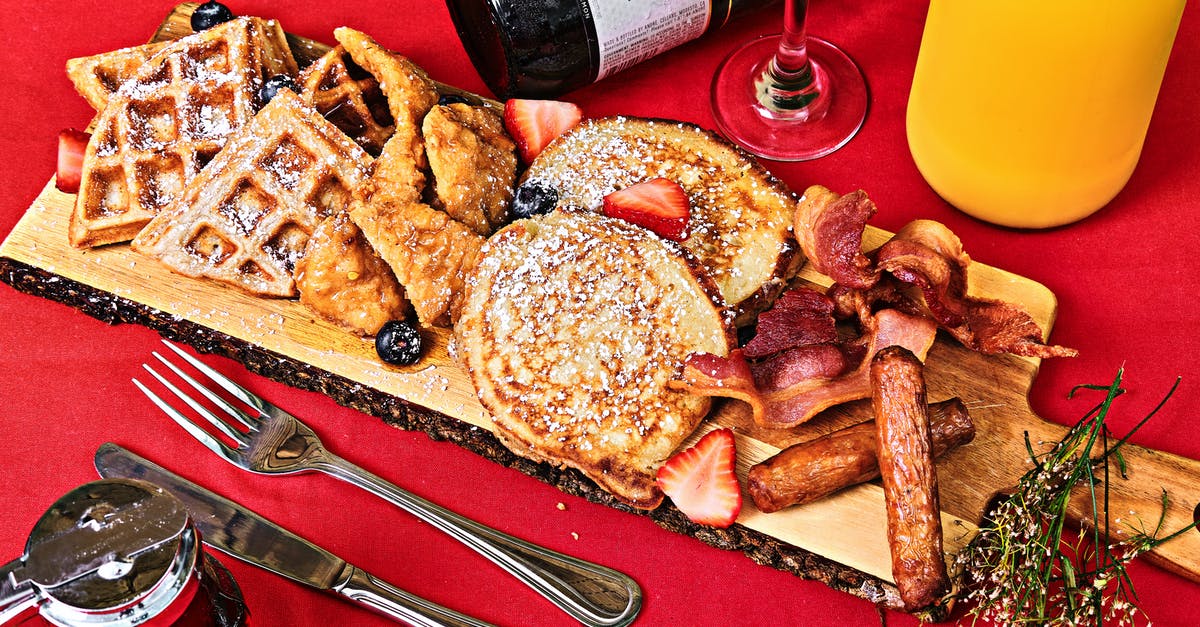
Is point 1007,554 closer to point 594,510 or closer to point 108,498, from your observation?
point 594,510

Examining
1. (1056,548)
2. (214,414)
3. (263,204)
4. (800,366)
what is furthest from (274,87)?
(1056,548)

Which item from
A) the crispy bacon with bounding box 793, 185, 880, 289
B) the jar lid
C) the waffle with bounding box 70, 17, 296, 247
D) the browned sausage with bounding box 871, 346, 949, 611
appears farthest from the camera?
the waffle with bounding box 70, 17, 296, 247

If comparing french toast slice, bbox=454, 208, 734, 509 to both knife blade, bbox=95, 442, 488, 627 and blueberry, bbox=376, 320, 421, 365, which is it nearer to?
blueberry, bbox=376, 320, 421, 365

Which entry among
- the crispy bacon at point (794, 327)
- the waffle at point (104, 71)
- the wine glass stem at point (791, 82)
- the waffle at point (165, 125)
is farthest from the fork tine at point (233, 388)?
the wine glass stem at point (791, 82)

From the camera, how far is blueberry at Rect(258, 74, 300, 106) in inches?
70.2

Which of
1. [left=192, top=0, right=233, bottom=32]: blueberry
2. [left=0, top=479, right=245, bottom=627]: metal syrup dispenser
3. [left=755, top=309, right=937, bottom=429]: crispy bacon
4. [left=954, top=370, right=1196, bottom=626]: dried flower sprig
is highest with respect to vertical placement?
[left=192, top=0, right=233, bottom=32]: blueberry

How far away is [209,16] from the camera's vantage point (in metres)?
1.94

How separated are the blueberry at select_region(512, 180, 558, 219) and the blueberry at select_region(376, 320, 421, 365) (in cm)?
24

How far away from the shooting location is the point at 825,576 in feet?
4.83

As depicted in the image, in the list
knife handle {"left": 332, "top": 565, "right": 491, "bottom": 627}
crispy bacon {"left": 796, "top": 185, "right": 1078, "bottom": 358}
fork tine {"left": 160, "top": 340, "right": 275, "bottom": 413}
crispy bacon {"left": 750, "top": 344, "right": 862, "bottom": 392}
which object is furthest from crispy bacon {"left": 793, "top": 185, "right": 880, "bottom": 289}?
fork tine {"left": 160, "top": 340, "right": 275, "bottom": 413}

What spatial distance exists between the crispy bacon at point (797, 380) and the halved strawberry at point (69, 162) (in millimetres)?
1087

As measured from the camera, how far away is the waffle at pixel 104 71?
1.84 meters

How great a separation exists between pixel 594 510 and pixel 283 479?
48 centimetres

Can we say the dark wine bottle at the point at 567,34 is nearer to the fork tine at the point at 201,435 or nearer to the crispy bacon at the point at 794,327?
the crispy bacon at the point at 794,327
